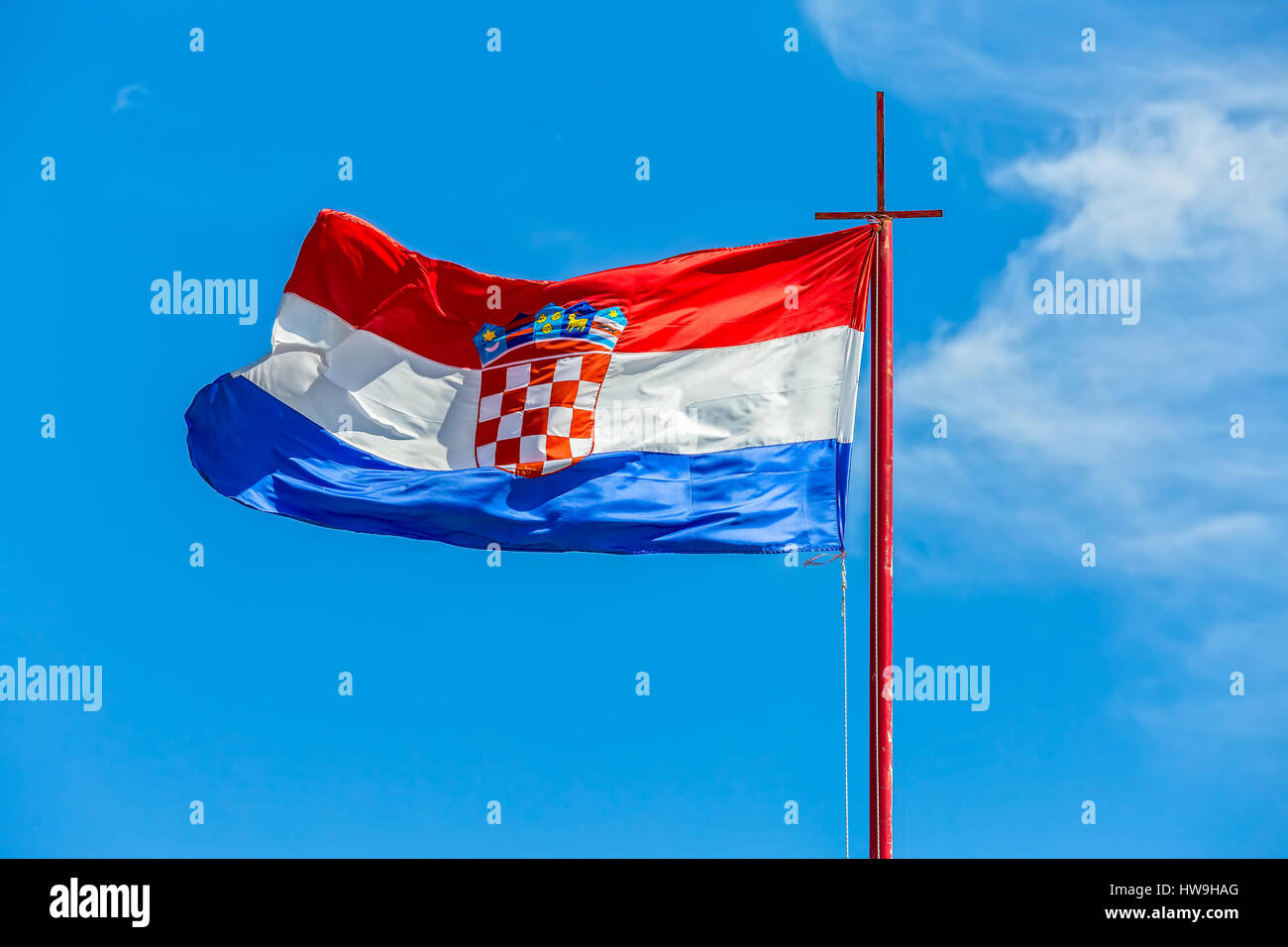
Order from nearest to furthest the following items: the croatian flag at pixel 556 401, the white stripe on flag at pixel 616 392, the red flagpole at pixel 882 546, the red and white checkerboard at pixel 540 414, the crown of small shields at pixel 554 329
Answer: the red flagpole at pixel 882 546
the croatian flag at pixel 556 401
the white stripe on flag at pixel 616 392
the red and white checkerboard at pixel 540 414
the crown of small shields at pixel 554 329

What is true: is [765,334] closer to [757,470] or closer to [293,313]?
[757,470]

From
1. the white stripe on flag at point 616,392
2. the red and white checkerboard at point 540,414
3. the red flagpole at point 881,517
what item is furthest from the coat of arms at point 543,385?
the red flagpole at point 881,517

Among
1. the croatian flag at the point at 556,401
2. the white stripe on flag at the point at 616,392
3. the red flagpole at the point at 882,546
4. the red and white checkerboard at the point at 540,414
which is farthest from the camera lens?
the red and white checkerboard at the point at 540,414

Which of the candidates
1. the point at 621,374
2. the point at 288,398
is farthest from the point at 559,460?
the point at 288,398

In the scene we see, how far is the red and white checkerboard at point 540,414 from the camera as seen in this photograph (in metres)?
23.6

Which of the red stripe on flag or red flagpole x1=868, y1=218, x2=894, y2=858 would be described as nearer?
red flagpole x1=868, y1=218, x2=894, y2=858

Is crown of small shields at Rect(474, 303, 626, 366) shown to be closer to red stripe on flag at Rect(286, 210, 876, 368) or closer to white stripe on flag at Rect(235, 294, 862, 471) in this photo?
red stripe on flag at Rect(286, 210, 876, 368)

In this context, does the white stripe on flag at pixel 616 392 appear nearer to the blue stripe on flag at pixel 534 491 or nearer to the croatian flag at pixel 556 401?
the croatian flag at pixel 556 401

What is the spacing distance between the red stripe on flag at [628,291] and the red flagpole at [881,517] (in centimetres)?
57

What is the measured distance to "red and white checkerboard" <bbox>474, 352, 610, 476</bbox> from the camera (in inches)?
930

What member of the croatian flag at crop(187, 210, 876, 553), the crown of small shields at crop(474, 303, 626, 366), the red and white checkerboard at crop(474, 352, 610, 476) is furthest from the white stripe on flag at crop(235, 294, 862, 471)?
the crown of small shields at crop(474, 303, 626, 366)

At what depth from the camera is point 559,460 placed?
23.5 m

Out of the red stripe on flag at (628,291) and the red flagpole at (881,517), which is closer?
the red flagpole at (881,517)

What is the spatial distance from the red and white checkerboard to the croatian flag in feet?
0.10
